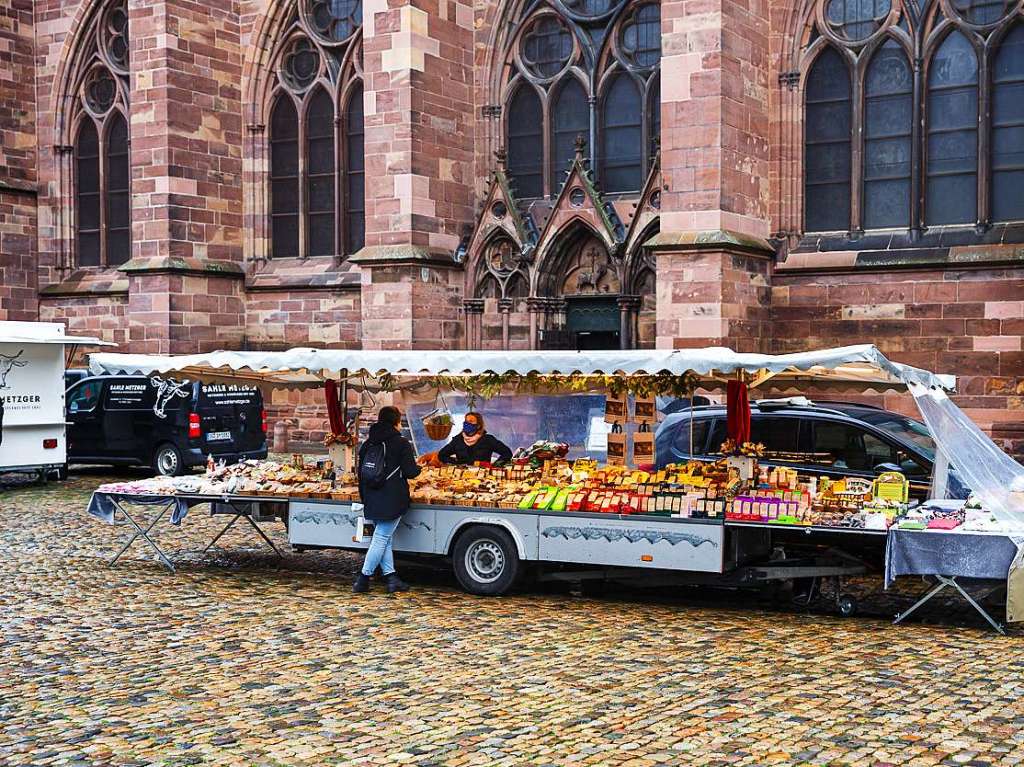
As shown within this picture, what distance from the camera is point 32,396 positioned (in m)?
18.6

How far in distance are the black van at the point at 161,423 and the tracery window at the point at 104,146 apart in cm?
785

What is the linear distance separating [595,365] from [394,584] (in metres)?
2.45

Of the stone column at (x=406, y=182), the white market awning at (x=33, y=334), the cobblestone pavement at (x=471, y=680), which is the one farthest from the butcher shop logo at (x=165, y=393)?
the cobblestone pavement at (x=471, y=680)

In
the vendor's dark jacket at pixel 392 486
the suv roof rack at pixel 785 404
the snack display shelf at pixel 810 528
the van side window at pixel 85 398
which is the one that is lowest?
the snack display shelf at pixel 810 528

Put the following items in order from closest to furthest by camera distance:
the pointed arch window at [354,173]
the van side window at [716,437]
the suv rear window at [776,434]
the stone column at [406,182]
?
1. the suv rear window at [776,434]
2. the van side window at [716,437]
3. the stone column at [406,182]
4. the pointed arch window at [354,173]

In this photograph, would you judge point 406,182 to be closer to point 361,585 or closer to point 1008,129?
point 1008,129

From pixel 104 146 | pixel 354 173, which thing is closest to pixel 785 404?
pixel 354 173

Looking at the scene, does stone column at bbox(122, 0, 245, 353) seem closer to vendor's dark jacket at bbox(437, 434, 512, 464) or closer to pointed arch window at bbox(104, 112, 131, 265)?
pointed arch window at bbox(104, 112, 131, 265)

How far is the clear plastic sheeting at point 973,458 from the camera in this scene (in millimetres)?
9320

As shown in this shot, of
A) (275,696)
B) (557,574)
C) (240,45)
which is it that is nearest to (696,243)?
(557,574)

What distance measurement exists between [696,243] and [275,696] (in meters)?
10.6

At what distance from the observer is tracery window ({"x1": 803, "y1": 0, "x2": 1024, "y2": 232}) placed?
17.4 metres

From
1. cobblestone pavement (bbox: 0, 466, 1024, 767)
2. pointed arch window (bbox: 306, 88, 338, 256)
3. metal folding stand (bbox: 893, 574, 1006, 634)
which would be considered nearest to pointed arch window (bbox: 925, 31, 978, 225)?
cobblestone pavement (bbox: 0, 466, 1024, 767)

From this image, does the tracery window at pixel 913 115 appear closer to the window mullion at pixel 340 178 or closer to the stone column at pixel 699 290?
the stone column at pixel 699 290
